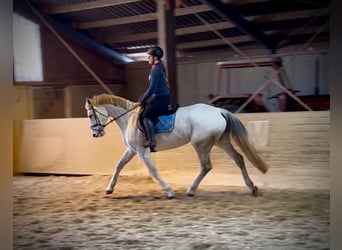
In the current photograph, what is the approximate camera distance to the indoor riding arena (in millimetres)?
2428

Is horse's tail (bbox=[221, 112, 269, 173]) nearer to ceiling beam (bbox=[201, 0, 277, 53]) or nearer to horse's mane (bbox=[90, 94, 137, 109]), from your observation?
ceiling beam (bbox=[201, 0, 277, 53])

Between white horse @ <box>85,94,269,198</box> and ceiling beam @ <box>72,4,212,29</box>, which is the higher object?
ceiling beam @ <box>72,4,212,29</box>

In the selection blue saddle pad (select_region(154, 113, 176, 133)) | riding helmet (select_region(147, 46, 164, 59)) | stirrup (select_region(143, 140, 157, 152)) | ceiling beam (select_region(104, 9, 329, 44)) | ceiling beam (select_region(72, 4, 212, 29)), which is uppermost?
ceiling beam (select_region(72, 4, 212, 29))

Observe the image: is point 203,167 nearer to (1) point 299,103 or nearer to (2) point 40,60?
(1) point 299,103

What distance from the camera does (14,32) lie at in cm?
283

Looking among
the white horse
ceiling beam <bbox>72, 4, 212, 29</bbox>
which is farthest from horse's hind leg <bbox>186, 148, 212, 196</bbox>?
ceiling beam <bbox>72, 4, 212, 29</bbox>

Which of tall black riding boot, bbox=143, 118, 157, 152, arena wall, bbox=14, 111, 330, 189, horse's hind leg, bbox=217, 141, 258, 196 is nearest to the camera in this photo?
arena wall, bbox=14, 111, 330, 189

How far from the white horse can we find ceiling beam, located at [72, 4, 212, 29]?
0.40m

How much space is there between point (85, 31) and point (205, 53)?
68cm

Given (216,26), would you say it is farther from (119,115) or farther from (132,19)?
(119,115)

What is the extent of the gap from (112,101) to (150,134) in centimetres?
27

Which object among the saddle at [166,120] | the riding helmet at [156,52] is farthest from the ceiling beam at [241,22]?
the saddle at [166,120]

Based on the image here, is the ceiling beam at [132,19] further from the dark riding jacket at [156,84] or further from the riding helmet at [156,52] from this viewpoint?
the dark riding jacket at [156,84]

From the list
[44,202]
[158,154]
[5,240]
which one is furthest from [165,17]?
[5,240]
